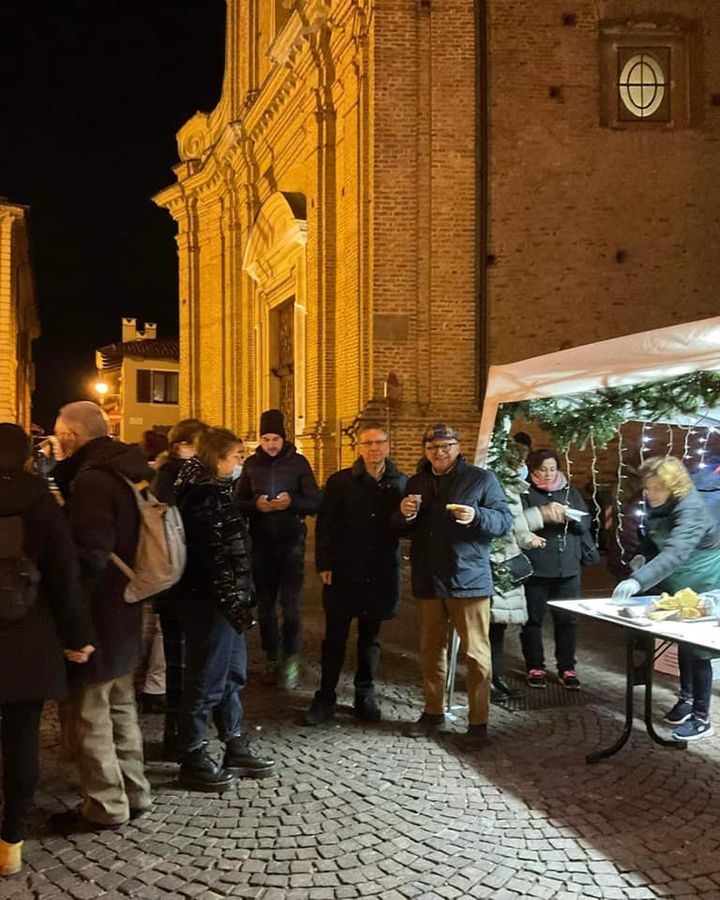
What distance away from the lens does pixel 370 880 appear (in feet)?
11.4

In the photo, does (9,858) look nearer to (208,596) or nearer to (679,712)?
(208,596)

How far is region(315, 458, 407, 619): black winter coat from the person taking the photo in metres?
5.36

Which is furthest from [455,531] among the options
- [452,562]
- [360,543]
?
[360,543]

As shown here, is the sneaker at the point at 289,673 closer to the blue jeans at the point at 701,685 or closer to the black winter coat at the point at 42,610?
the blue jeans at the point at 701,685

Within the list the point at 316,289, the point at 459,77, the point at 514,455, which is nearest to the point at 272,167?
the point at 316,289

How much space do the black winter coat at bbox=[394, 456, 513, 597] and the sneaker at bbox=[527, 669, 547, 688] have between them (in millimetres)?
1518

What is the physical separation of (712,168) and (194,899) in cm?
1349

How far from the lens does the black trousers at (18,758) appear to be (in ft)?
11.1

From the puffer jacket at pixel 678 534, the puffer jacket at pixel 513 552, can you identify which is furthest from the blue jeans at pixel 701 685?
the puffer jacket at pixel 513 552

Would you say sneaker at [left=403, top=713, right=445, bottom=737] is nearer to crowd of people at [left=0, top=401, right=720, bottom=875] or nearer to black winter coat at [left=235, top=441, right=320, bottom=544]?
crowd of people at [left=0, top=401, right=720, bottom=875]

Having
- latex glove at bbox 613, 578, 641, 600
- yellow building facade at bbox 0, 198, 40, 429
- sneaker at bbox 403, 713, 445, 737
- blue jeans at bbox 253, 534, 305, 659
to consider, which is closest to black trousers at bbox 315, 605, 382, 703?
sneaker at bbox 403, 713, 445, 737

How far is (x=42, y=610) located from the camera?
341cm

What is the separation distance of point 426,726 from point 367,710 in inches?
17.7

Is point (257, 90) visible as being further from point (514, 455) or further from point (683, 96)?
point (514, 455)
